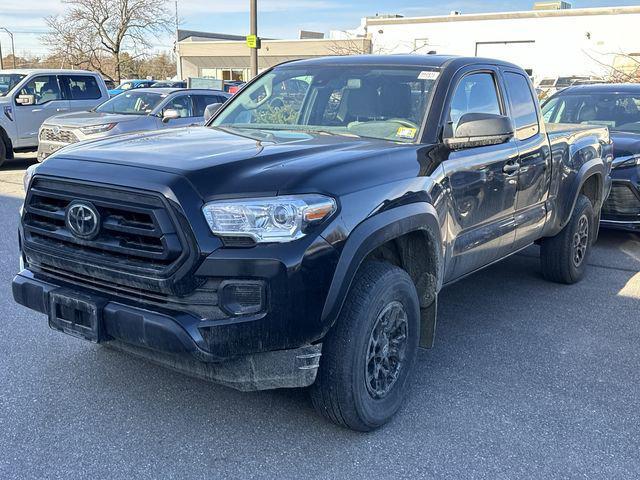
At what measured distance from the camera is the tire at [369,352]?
302 centimetres

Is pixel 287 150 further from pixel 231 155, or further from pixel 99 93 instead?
pixel 99 93

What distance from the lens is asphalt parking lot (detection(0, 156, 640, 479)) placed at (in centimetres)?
302

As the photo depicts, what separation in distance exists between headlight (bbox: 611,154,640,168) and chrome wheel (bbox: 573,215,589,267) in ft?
4.85

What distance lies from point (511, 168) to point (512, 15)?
38451mm

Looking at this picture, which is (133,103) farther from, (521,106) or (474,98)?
(474,98)

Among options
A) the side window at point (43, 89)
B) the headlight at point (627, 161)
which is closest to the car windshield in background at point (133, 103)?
the side window at point (43, 89)

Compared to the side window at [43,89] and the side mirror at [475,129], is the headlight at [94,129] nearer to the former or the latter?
the side window at [43,89]

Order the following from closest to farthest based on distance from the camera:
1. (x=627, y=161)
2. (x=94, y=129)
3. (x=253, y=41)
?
(x=627, y=161) < (x=94, y=129) < (x=253, y=41)

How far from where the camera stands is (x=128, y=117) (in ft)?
37.1

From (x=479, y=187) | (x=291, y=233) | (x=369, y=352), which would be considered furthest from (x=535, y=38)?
(x=291, y=233)

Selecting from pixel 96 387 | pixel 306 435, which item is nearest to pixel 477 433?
pixel 306 435

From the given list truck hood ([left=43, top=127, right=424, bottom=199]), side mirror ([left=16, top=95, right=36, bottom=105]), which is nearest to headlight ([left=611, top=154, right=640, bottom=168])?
truck hood ([left=43, top=127, right=424, bottom=199])

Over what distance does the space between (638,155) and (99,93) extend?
1118cm

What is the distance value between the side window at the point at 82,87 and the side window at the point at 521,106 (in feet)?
36.5
